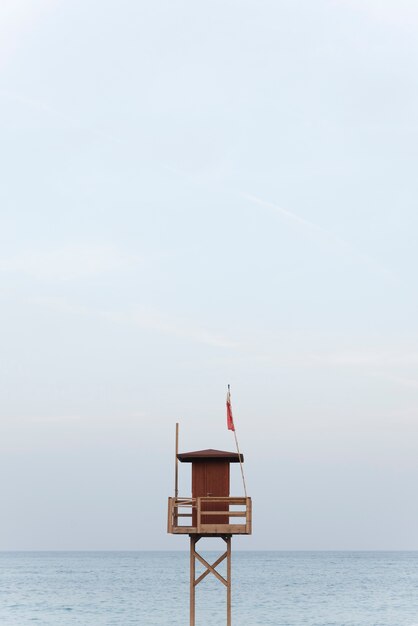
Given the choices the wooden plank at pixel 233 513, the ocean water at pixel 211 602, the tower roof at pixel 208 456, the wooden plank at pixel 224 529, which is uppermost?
the tower roof at pixel 208 456

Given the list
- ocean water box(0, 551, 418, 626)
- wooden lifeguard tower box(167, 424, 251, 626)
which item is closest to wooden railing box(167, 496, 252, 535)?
wooden lifeguard tower box(167, 424, 251, 626)

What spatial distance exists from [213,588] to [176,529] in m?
88.5

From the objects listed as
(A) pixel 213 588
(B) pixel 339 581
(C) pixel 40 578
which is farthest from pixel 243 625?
(C) pixel 40 578

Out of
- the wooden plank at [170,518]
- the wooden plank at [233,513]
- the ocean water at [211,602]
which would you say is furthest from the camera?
the ocean water at [211,602]

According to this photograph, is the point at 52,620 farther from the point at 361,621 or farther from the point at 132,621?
the point at 361,621

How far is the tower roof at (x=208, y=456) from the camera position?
33.2m

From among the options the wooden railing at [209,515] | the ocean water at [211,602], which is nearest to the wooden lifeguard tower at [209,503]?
the wooden railing at [209,515]

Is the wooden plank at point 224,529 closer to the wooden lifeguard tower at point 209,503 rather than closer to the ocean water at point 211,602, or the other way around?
the wooden lifeguard tower at point 209,503

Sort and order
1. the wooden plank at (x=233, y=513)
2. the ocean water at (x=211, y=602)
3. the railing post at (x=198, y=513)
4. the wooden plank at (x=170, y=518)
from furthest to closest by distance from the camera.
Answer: the ocean water at (x=211, y=602) < the wooden plank at (x=170, y=518) < the railing post at (x=198, y=513) < the wooden plank at (x=233, y=513)

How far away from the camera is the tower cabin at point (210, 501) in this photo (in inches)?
1288

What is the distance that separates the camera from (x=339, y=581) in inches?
5551

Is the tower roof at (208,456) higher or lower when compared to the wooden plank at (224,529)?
higher

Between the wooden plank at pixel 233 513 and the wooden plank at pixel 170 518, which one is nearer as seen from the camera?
the wooden plank at pixel 233 513

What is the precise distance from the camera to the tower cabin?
1288 inches
